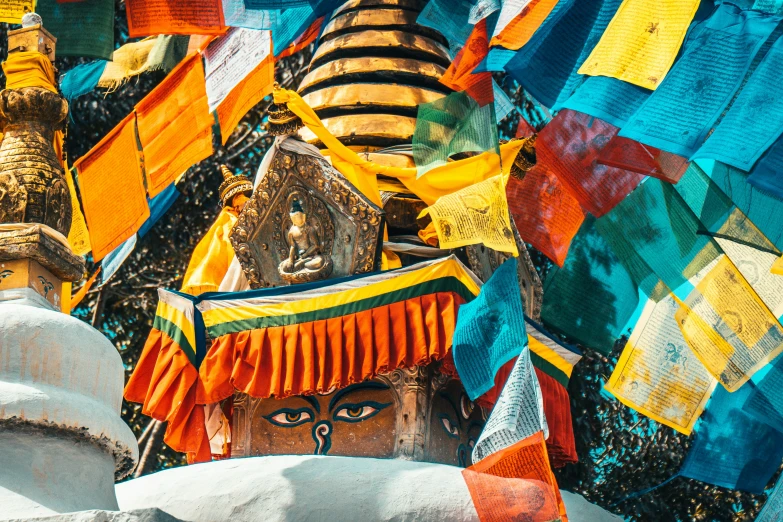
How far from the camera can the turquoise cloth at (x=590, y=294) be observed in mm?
9336

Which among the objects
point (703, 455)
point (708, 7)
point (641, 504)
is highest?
point (708, 7)

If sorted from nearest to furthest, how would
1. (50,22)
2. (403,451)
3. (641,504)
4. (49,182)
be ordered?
1. (49,182)
2. (403,451)
3. (50,22)
4. (641,504)

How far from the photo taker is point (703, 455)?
902 centimetres

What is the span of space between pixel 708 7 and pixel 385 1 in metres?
3.13

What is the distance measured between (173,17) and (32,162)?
2.86 m

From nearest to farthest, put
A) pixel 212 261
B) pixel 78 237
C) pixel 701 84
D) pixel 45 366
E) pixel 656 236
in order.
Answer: pixel 45 366, pixel 701 84, pixel 656 236, pixel 78 237, pixel 212 261

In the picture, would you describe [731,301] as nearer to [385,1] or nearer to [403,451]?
[403,451]

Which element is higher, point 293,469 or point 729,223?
point 729,223

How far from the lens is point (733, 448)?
8938 mm

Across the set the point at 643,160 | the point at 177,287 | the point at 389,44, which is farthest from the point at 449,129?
the point at 177,287

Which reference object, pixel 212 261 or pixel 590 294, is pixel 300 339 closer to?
pixel 212 261

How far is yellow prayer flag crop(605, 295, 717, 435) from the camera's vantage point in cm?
891

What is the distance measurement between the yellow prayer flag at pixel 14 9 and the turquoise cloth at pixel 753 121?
13.4 feet

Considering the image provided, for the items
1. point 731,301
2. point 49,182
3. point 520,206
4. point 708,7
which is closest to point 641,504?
point 520,206
